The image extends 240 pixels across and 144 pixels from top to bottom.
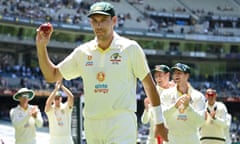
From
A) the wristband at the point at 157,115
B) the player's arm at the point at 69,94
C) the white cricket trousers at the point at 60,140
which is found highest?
the wristband at the point at 157,115

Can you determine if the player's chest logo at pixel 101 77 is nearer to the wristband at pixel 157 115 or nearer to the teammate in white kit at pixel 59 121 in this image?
the wristband at pixel 157 115

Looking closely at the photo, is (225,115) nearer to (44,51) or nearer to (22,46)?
(44,51)

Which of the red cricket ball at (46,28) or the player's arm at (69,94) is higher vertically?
the red cricket ball at (46,28)

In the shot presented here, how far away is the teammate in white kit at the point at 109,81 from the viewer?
169 inches

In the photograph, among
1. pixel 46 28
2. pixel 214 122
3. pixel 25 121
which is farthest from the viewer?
pixel 25 121

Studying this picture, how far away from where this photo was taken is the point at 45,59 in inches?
171

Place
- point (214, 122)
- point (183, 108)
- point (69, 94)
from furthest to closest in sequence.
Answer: point (69, 94) < point (214, 122) < point (183, 108)

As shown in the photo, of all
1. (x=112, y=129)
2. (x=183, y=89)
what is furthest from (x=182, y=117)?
(x=112, y=129)

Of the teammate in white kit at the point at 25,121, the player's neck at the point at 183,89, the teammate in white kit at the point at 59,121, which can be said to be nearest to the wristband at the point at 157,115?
the player's neck at the point at 183,89

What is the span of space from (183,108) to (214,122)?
85.1 inches

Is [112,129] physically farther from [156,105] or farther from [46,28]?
[46,28]

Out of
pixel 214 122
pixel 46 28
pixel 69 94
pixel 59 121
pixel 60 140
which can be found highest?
pixel 46 28

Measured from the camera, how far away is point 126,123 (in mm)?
4332

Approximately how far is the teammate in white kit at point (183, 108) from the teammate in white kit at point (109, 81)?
123 inches
